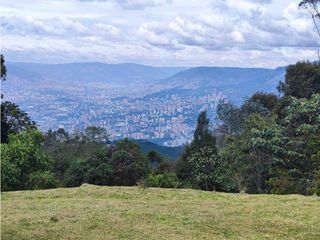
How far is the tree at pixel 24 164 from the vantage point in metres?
20.6

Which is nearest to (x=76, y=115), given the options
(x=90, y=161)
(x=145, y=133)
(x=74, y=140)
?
(x=145, y=133)

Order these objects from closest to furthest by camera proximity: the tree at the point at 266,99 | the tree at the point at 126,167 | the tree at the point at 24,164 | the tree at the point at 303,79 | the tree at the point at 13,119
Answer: the tree at the point at 24,164
the tree at the point at 13,119
the tree at the point at 126,167
the tree at the point at 303,79
the tree at the point at 266,99

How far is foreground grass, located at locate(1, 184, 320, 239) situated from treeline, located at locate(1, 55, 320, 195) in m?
4.18

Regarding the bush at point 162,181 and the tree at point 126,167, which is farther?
the tree at point 126,167

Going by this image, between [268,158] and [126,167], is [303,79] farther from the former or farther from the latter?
[126,167]

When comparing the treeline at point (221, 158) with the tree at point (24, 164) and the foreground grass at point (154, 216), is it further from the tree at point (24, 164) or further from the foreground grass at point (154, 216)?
the foreground grass at point (154, 216)

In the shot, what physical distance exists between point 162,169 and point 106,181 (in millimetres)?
10355

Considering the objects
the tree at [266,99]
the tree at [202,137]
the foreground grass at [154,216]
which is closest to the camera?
the foreground grass at [154,216]

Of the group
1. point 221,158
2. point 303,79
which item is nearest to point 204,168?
point 221,158

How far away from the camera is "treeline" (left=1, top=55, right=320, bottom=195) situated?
2200 cm

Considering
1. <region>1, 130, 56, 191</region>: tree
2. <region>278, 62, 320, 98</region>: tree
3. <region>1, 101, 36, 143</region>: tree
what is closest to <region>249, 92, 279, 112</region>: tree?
<region>278, 62, 320, 98</region>: tree

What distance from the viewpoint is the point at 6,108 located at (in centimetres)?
2969

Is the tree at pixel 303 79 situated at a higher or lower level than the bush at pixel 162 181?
higher

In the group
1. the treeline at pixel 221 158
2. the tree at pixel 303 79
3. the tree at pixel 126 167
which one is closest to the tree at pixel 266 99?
the treeline at pixel 221 158
